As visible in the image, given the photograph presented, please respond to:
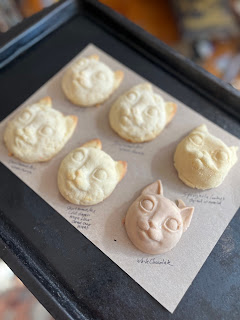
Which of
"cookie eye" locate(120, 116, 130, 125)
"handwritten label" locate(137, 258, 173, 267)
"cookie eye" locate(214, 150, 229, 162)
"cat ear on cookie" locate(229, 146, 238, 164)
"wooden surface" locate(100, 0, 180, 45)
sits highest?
"wooden surface" locate(100, 0, 180, 45)

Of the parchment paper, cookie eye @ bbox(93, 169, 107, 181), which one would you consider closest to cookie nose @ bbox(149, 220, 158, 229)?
the parchment paper

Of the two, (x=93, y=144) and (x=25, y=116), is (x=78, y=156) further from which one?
(x=25, y=116)

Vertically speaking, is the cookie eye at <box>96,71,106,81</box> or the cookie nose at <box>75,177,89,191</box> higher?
the cookie eye at <box>96,71,106,81</box>

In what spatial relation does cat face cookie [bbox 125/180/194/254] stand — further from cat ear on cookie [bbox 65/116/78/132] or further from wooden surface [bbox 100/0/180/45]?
wooden surface [bbox 100/0/180/45]

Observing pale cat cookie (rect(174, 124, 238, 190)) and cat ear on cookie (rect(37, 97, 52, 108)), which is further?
cat ear on cookie (rect(37, 97, 52, 108))

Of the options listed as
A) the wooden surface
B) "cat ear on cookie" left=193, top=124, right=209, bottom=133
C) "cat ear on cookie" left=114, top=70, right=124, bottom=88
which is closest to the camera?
"cat ear on cookie" left=193, top=124, right=209, bottom=133

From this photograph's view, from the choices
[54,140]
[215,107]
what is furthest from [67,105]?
[215,107]

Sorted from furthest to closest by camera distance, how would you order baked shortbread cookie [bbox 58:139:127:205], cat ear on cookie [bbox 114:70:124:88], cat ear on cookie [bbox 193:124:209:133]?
cat ear on cookie [bbox 114:70:124:88]
cat ear on cookie [bbox 193:124:209:133]
baked shortbread cookie [bbox 58:139:127:205]
